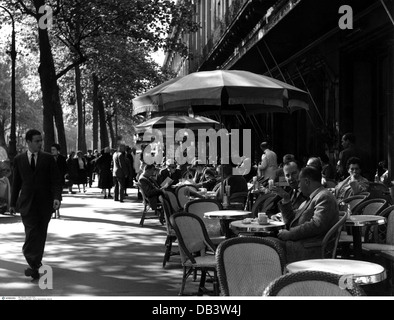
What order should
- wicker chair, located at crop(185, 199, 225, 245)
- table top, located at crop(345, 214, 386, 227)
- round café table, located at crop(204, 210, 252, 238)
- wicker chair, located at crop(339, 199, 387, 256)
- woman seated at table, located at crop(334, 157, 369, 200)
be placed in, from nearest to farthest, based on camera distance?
1. table top, located at crop(345, 214, 386, 227)
2. round café table, located at crop(204, 210, 252, 238)
3. wicker chair, located at crop(339, 199, 387, 256)
4. wicker chair, located at crop(185, 199, 225, 245)
5. woman seated at table, located at crop(334, 157, 369, 200)

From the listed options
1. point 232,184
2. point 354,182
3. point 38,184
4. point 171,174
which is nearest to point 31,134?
point 38,184

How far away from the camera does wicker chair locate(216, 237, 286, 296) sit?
15.2 ft

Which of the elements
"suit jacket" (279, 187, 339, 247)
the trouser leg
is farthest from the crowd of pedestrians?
"suit jacket" (279, 187, 339, 247)

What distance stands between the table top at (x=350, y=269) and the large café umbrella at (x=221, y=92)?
4.29 metres

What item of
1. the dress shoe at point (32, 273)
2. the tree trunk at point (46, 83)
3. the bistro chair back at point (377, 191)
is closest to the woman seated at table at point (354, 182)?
the bistro chair back at point (377, 191)

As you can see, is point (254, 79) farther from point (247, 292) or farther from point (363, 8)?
point (363, 8)

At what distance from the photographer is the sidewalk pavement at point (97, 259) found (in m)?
7.48

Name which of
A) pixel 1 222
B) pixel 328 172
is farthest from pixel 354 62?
pixel 1 222

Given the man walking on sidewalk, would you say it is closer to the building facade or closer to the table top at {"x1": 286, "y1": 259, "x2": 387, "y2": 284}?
the building facade

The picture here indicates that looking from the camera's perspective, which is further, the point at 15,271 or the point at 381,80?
the point at 381,80

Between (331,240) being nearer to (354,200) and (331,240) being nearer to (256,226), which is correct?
(256,226)

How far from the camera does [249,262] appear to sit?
466 centimetres

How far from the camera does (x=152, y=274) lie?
841cm

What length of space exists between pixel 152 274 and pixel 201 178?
8.82 m
